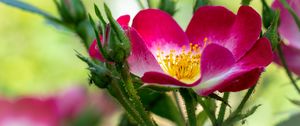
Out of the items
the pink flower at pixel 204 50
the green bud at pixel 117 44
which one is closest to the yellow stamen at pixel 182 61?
the pink flower at pixel 204 50

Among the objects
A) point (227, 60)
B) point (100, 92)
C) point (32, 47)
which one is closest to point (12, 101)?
point (100, 92)

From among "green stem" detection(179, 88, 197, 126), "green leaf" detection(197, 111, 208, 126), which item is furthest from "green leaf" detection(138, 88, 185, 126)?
"green stem" detection(179, 88, 197, 126)

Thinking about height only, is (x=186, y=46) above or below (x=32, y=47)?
above

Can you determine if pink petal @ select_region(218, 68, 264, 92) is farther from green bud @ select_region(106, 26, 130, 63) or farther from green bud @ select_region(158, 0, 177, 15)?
green bud @ select_region(158, 0, 177, 15)

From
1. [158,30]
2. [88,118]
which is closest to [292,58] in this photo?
[158,30]

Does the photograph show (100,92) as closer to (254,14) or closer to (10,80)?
(254,14)

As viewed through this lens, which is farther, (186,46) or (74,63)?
(74,63)
